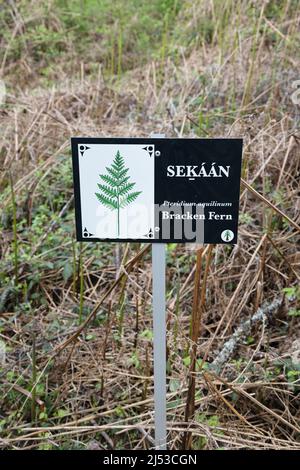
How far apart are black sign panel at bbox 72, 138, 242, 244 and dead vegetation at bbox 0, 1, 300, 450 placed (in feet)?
0.40

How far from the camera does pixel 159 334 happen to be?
156cm

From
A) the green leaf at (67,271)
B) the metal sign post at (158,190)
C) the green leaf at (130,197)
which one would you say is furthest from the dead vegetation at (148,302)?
the green leaf at (130,197)

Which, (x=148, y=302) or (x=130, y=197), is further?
(x=148, y=302)

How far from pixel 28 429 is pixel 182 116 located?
1822mm

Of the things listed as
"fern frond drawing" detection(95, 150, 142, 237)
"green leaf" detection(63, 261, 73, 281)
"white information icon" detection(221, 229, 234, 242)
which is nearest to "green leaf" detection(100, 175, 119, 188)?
"fern frond drawing" detection(95, 150, 142, 237)

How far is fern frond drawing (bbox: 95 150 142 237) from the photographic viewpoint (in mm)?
1467

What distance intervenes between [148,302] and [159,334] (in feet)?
2.24

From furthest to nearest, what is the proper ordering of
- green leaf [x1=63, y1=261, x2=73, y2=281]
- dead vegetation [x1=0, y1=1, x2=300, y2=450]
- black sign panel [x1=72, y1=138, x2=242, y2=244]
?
1. green leaf [x1=63, y1=261, x2=73, y2=281]
2. dead vegetation [x1=0, y1=1, x2=300, y2=450]
3. black sign panel [x1=72, y1=138, x2=242, y2=244]

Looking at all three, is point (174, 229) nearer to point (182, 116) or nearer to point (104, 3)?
point (182, 116)

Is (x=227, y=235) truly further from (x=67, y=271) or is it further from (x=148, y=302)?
(x=67, y=271)

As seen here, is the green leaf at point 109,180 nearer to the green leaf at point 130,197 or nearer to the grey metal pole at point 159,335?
the green leaf at point 130,197

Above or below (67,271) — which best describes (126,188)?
above

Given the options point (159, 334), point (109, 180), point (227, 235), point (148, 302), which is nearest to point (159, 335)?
point (159, 334)

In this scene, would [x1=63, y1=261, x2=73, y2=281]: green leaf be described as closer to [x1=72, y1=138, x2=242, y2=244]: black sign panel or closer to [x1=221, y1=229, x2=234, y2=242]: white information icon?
[x1=72, y1=138, x2=242, y2=244]: black sign panel
